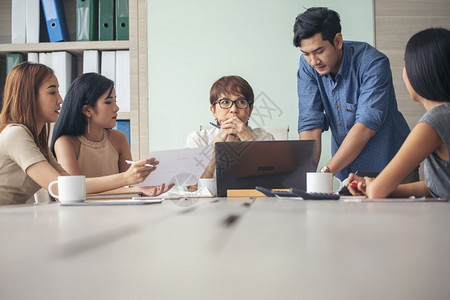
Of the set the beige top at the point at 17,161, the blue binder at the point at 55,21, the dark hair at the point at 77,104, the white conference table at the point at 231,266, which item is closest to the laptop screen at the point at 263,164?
the beige top at the point at 17,161

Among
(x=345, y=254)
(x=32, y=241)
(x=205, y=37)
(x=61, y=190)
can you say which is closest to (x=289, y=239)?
(x=345, y=254)

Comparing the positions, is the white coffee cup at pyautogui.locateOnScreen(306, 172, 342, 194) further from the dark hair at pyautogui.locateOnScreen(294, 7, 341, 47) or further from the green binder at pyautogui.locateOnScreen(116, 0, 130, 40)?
the green binder at pyautogui.locateOnScreen(116, 0, 130, 40)

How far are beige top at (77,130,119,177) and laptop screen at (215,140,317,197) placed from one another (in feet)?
2.94

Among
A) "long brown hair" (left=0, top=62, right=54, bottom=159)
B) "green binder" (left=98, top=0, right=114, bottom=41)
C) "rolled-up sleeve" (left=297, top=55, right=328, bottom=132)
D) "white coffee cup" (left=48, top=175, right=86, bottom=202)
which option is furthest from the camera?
"green binder" (left=98, top=0, right=114, bottom=41)

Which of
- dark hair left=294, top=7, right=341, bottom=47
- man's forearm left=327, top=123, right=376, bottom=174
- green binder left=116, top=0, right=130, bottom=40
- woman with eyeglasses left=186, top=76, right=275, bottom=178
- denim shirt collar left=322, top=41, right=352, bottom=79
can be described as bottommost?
man's forearm left=327, top=123, right=376, bottom=174

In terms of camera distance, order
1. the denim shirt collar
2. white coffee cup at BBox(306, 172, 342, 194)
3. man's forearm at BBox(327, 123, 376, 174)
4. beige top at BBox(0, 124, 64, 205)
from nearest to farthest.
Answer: white coffee cup at BBox(306, 172, 342, 194)
beige top at BBox(0, 124, 64, 205)
man's forearm at BBox(327, 123, 376, 174)
the denim shirt collar

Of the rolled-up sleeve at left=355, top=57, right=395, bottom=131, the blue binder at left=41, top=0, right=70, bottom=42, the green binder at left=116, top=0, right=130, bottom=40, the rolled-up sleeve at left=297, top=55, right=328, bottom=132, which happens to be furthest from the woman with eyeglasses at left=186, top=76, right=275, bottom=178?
the blue binder at left=41, top=0, right=70, bottom=42

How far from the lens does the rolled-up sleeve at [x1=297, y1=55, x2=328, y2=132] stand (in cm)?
228

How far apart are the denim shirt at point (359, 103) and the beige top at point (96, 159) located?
1069 mm

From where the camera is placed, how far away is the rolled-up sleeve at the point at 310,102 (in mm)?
2277

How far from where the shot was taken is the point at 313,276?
0.23 m

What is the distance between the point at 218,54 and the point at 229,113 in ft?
2.32

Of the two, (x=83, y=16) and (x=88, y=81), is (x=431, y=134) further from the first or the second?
(x=83, y=16)

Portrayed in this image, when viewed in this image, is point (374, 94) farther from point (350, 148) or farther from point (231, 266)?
point (231, 266)
